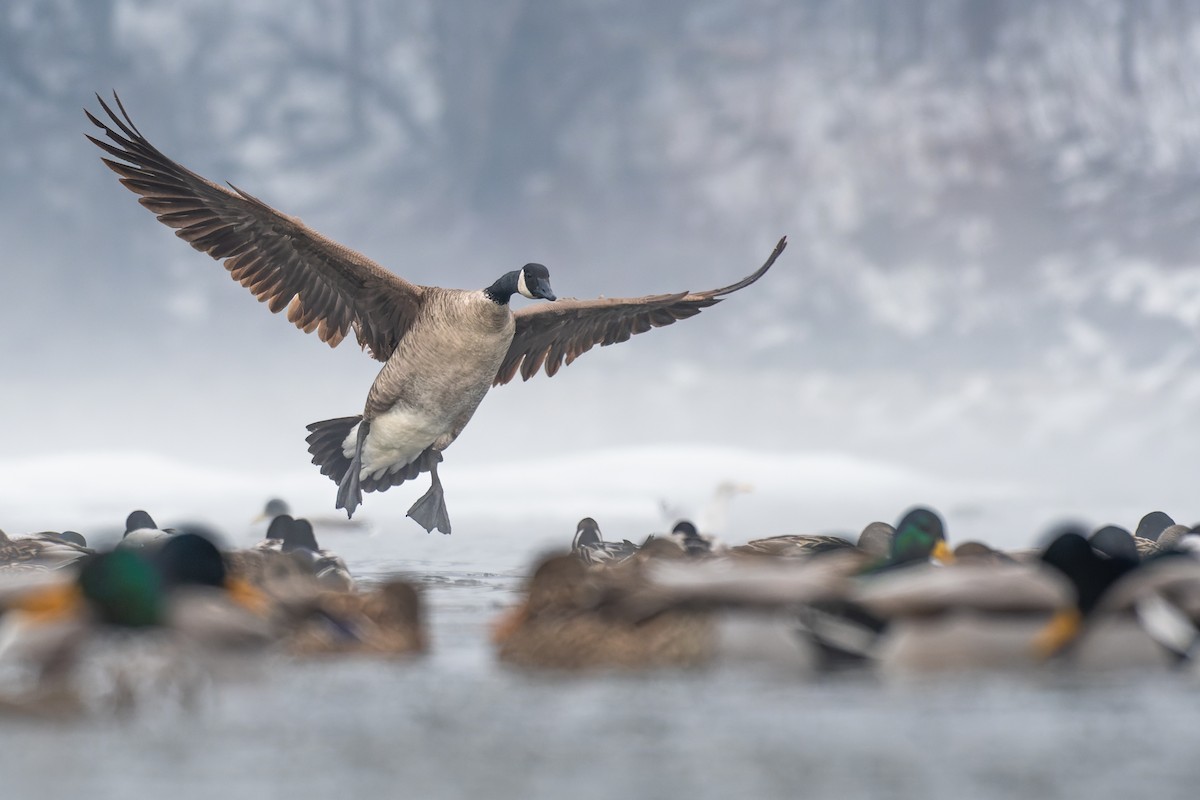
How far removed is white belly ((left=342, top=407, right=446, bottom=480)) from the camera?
14.8 meters

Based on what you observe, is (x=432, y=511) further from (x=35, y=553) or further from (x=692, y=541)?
(x=692, y=541)

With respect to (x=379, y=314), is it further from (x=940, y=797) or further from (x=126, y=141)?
(x=940, y=797)

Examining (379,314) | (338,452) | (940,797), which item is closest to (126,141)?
(379,314)

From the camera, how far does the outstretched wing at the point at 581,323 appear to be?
14.9 meters

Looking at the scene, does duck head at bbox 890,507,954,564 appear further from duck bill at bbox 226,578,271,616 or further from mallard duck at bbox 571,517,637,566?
mallard duck at bbox 571,517,637,566

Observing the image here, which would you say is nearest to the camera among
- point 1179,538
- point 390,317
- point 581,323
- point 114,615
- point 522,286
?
point 114,615

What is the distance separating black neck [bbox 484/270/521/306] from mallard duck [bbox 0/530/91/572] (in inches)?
175

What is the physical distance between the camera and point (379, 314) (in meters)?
14.6

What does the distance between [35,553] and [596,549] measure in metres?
4.81

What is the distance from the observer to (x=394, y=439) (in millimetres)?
15070

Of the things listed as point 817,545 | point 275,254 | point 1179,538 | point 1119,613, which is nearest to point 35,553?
point 275,254

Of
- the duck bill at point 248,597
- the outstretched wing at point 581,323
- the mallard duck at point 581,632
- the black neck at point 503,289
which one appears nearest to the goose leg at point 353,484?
the outstretched wing at point 581,323

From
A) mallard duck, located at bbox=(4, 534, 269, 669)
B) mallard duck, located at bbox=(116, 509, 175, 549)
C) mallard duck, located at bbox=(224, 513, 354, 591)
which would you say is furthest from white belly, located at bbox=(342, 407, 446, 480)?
mallard duck, located at bbox=(4, 534, 269, 669)

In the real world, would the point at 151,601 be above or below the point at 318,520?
below
